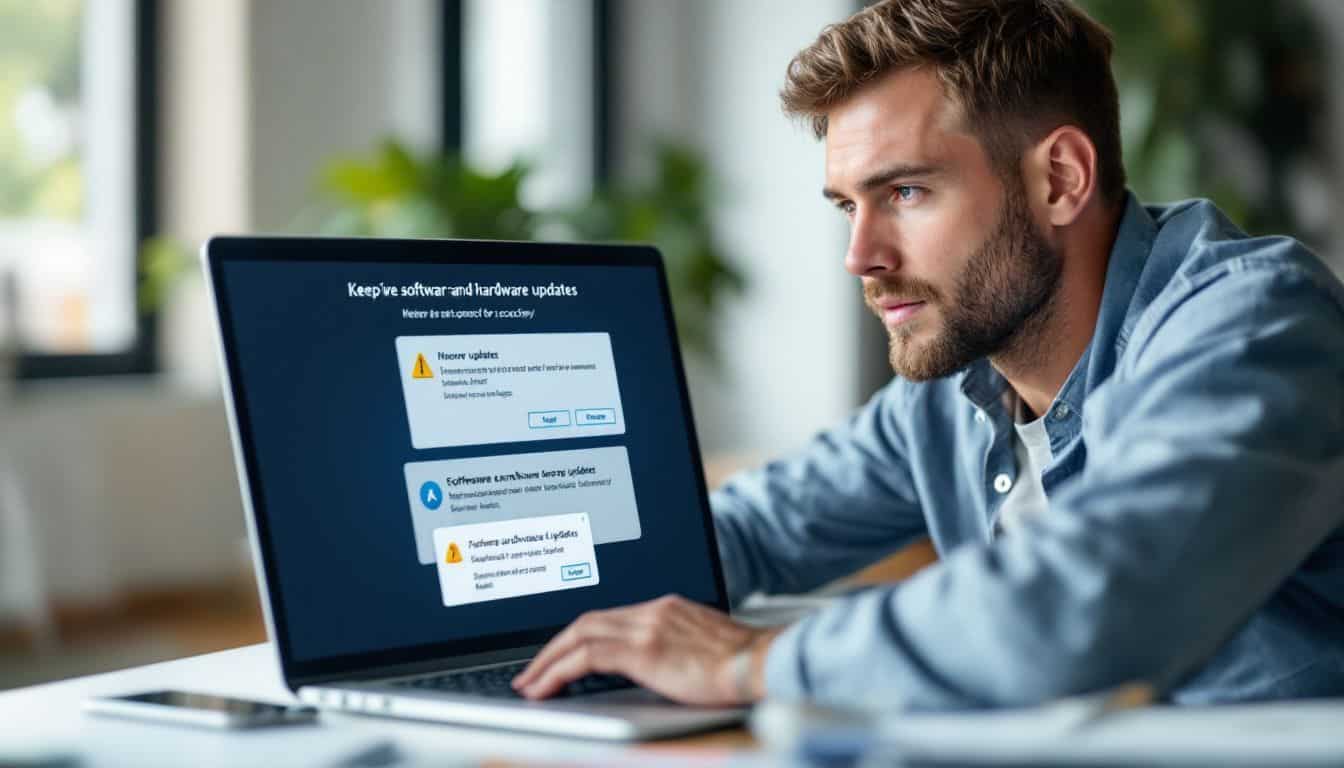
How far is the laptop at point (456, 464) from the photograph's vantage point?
104cm

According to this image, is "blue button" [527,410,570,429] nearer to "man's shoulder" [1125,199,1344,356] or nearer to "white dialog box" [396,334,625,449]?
"white dialog box" [396,334,625,449]

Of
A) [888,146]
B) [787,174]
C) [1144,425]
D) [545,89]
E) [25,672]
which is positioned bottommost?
[25,672]

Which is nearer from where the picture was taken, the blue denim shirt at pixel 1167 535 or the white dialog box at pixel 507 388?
the blue denim shirt at pixel 1167 535

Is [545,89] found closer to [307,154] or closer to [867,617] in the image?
[307,154]

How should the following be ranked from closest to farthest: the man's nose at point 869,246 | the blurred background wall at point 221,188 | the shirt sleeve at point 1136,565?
the shirt sleeve at point 1136,565
the man's nose at point 869,246
the blurred background wall at point 221,188

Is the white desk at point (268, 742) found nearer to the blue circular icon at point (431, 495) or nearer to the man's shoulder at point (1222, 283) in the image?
the blue circular icon at point (431, 495)

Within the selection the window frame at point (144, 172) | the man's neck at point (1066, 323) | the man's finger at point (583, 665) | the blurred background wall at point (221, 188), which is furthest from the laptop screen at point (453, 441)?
the window frame at point (144, 172)

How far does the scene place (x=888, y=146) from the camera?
1338mm

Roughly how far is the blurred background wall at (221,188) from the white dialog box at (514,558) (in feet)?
8.67

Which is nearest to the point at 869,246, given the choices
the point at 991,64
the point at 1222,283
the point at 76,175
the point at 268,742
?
the point at 991,64

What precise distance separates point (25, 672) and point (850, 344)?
130 inches

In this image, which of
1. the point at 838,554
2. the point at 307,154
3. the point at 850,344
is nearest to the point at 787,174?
the point at 850,344

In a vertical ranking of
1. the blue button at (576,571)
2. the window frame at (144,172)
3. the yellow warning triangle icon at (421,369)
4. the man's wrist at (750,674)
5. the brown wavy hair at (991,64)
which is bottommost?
the man's wrist at (750,674)

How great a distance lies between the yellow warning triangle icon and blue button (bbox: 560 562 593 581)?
0.58 feet
